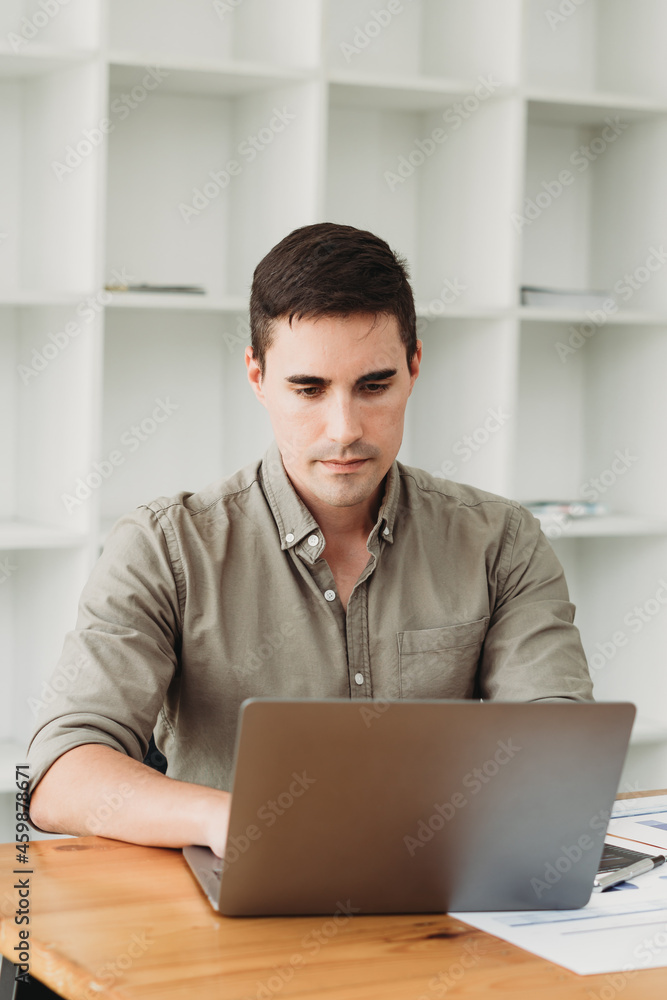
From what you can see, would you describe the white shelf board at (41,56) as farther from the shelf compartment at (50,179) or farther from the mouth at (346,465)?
the mouth at (346,465)

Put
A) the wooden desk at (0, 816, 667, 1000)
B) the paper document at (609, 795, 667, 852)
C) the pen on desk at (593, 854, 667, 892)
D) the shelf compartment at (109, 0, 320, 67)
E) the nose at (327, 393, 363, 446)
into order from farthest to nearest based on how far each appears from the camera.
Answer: the shelf compartment at (109, 0, 320, 67)
the nose at (327, 393, 363, 446)
the paper document at (609, 795, 667, 852)
the pen on desk at (593, 854, 667, 892)
the wooden desk at (0, 816, 667, 1000)

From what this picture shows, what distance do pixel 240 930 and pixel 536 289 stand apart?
228 centimetres

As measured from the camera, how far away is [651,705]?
318 centimetres

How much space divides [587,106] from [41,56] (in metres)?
1.36

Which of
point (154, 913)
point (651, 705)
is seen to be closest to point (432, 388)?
point (651, 705)

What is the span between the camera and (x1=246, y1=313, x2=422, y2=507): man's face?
1.50 m

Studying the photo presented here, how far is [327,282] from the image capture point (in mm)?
1513

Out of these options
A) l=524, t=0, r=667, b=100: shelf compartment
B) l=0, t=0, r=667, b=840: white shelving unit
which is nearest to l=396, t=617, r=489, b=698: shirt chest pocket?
l=0, t=0, r=667, b=840: white shelving unit

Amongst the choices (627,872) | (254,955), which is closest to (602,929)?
(627,872)

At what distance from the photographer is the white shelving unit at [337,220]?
8.38 feet

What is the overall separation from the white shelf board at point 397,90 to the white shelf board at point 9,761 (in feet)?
5.47

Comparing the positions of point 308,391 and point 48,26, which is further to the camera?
point 48,26

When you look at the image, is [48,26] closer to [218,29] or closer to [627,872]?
[218,29]

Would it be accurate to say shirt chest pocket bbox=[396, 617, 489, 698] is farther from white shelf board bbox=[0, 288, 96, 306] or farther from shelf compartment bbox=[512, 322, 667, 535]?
shelf compartment bbox=[512, 322, 667, 535]
